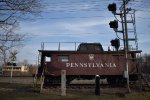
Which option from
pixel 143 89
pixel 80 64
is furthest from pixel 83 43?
pixel 143 89

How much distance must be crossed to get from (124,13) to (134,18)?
142 cm

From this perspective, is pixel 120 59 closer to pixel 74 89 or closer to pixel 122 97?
pixel 74 89

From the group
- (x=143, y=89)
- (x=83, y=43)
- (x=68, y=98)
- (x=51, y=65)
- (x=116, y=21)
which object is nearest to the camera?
(x=68, y=98)

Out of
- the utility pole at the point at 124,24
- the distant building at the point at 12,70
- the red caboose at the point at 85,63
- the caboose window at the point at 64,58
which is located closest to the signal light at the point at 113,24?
the utility pole at the point at 124,24

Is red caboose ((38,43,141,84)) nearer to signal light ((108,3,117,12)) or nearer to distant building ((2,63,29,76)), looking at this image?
signal light ((108,3,117,12))

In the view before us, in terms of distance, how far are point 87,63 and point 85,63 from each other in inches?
7.1

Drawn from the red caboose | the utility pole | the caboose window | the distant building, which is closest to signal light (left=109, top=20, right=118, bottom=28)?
the utility pole

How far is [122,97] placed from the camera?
2028 cm

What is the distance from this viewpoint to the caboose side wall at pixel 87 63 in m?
26.2

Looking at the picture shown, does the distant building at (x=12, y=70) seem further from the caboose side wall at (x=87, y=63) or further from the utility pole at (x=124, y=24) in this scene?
the utility pole at (x=124, y=24)

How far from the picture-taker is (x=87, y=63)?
26562 mm

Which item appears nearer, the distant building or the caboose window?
the caboose window

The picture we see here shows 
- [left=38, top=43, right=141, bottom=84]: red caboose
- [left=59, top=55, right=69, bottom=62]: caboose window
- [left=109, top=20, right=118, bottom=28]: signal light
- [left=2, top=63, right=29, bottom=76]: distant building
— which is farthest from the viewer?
[left=2, top=63, right=29, bottom=76]: distant building

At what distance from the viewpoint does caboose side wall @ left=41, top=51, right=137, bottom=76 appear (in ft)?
86.0
